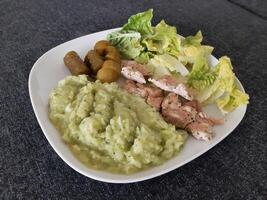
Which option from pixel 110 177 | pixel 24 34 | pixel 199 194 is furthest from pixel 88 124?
pixel 24 34

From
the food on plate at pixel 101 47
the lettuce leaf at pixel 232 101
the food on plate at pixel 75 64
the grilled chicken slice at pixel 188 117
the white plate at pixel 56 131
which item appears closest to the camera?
the white plate at pixel 56 131

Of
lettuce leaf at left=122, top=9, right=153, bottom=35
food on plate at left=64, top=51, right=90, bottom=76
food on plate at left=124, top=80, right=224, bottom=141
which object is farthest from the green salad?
food on plate at left=64, top=51, right=90, bottom=76

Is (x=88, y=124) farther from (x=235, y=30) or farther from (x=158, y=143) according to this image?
(x=235, y=30)

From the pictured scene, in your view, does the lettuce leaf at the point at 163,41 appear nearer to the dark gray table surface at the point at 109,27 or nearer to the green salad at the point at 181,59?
the green salad at the point at 181,59

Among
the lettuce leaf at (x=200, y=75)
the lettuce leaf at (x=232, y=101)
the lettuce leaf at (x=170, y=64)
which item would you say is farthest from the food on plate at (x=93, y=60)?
the lettuce leaf at (x=232, y=101)

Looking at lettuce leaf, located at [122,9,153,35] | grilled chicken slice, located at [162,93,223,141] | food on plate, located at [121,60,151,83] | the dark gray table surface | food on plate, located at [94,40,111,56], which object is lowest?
the dark gray table surface

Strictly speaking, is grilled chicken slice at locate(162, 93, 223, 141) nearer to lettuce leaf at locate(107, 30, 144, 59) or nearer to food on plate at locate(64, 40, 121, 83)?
food on plate at locate(64, 40, 121, 83)
